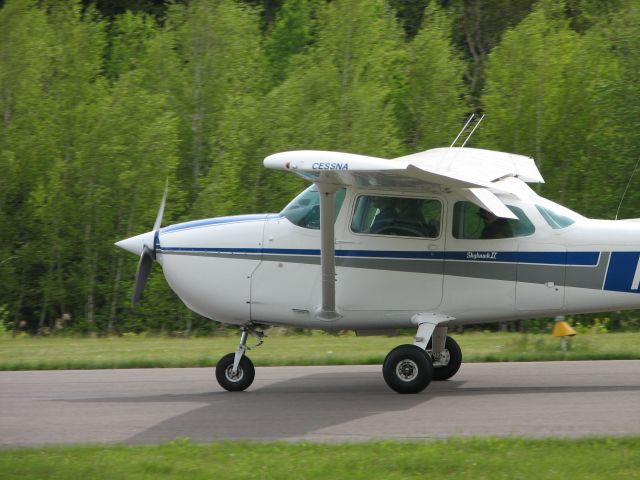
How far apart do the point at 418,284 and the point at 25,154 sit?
2198cm

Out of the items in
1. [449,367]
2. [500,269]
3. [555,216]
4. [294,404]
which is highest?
[555,216]

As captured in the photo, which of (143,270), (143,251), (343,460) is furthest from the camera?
(143,270)

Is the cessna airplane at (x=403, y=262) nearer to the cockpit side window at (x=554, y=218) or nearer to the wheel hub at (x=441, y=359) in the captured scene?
the cockpit side window at (x=554, y=218)

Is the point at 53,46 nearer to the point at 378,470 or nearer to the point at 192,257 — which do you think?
the point at 192,257

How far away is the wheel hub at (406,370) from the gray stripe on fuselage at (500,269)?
969 mm

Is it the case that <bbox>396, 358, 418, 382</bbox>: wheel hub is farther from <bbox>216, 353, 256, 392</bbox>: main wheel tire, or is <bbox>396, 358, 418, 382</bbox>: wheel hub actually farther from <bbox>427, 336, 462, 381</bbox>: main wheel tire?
<bbox>216, 353, 256, 392</bbox>: main wheel tire

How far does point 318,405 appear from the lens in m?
10.6

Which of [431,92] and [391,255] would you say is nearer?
[391,255]

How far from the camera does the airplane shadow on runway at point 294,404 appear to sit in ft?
30.6

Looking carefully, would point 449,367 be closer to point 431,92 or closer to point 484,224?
point 484,224

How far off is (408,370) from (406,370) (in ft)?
0.07

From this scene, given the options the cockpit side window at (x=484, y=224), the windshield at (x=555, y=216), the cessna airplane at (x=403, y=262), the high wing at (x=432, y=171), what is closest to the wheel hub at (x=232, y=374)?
the cessna airplane at (x=403, y=262)

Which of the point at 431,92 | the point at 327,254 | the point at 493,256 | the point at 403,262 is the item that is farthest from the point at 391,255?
the point at 431,92

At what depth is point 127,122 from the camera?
101 ft
